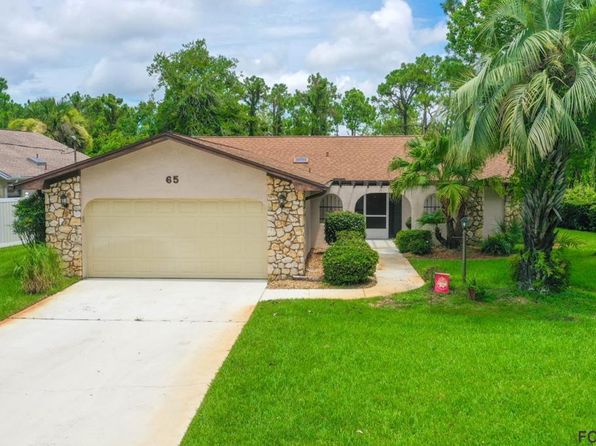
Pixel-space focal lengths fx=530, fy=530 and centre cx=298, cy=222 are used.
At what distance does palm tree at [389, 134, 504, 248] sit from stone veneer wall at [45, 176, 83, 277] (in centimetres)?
975

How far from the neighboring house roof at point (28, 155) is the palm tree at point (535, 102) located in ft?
67.4

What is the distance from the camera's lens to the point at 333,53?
Result: 36969mm

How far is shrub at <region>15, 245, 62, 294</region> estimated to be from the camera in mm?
11875

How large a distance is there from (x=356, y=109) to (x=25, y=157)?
30583 millimetres

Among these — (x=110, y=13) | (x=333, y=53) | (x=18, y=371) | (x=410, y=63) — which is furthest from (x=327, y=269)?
(x=410, y=63)

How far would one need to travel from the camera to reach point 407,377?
6.67 m

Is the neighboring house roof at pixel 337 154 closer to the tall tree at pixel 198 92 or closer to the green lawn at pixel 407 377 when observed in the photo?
the green lawn at pixel 407 377

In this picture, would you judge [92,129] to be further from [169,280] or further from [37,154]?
[169,280]

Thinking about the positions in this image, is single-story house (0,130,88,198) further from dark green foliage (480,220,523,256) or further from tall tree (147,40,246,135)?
dark green foliage (480,220,523,256)

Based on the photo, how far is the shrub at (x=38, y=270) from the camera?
11.9 m

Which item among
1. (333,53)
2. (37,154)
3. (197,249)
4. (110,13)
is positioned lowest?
(197,249)

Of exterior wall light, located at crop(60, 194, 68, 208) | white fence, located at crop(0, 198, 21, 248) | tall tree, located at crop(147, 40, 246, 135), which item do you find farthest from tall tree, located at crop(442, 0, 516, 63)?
tall tree, located at crop(147, 40, 246, 135)

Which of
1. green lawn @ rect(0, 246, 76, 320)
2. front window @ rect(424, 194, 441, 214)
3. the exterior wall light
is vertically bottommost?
green lawn @ rect(0, 246, 76, 320)

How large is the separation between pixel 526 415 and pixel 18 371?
648 centimetres
